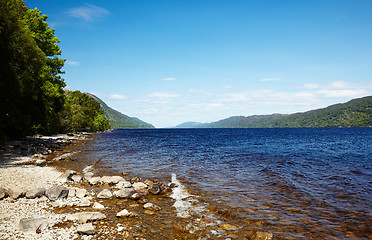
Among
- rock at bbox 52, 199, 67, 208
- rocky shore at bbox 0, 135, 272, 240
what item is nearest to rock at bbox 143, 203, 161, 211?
rocky shore at bbox 0, 135, 272, 240

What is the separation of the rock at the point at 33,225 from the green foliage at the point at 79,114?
62.6 metres

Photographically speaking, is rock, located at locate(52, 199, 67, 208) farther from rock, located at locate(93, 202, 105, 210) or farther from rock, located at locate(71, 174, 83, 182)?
rock, located at locate(71, 174, 83, 182)

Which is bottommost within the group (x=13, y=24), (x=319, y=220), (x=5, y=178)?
(x=319, y=220)

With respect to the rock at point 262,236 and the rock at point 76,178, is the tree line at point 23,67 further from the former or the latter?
the rock at point 262,236

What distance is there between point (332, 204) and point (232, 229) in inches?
295

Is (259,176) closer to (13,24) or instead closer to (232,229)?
(232,229)

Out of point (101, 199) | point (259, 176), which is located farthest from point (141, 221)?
point (259, 176)

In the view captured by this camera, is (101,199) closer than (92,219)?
No

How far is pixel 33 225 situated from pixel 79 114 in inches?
3548

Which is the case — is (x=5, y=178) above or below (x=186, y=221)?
above

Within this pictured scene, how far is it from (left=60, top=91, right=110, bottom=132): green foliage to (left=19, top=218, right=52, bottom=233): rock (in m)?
62.6

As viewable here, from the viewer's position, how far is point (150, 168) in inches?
919

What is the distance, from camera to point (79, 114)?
89.3 metres

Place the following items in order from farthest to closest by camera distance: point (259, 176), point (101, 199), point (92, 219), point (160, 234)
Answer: point (259, 176) < point (101, 199) < point (92, 219) < point (160, 234)
